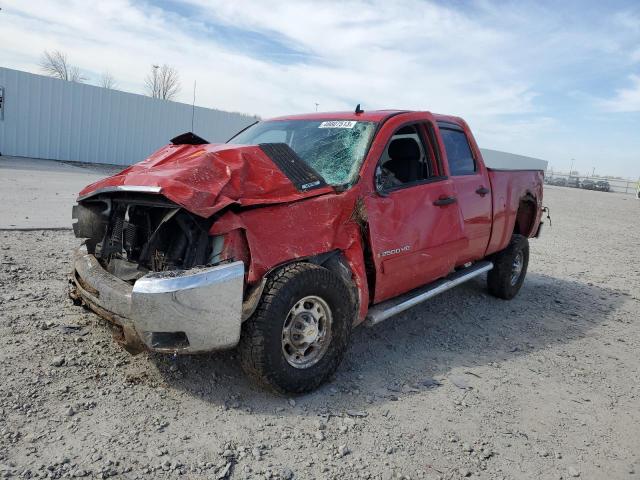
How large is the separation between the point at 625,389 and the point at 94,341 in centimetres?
410

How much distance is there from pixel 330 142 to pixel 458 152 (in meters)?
1.62

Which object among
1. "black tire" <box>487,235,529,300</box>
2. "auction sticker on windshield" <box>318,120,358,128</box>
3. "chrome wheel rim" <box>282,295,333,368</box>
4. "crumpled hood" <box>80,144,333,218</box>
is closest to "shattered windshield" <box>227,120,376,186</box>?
"auction sticker on windshield" <box>318,120,358,128</box>

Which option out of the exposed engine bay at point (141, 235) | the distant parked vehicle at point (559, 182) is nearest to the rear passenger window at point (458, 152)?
the exposed engine bay at point (141, 235)

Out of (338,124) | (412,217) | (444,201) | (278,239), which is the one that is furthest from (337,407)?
(338,124)

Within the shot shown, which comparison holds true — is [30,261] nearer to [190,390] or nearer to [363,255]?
[190,390]

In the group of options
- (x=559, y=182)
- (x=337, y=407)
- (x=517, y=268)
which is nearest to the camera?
(x=337, y=407)

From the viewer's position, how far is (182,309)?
2.69 metres

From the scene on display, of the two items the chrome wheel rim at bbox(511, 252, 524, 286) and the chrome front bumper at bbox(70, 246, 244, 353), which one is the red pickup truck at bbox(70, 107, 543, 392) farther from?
the chrome wheel rim at bbox(511, 252, 524, 286)

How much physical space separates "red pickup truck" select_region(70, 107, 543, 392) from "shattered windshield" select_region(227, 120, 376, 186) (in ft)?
0.05

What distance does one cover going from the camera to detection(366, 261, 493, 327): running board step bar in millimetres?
3676

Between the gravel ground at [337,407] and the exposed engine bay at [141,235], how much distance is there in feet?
2.19

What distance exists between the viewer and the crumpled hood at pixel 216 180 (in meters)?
2.90

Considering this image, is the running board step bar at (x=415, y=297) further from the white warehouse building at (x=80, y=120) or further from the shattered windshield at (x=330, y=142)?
the white warehouse building at (x=80, y=120)

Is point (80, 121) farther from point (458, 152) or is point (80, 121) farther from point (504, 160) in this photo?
point (504, 160)
